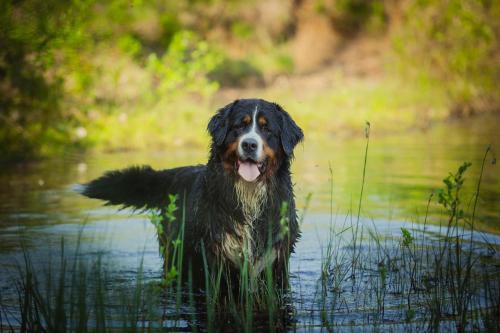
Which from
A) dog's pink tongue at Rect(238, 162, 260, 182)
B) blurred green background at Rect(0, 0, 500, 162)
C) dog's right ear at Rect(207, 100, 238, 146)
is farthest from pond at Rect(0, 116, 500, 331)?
blurred green background at Rect(0, 0, 500, 162)

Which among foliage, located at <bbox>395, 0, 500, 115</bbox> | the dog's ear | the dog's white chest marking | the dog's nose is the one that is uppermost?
foliage, located at <bbox>395, 0, 500, 115</bbox>

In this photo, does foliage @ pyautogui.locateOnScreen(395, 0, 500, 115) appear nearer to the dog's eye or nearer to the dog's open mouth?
the dog's eye

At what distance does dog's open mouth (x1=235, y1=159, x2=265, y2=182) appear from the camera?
17.9 feet

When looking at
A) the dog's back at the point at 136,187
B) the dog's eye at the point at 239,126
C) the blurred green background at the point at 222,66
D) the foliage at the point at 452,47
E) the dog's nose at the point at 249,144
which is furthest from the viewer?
the foliage at the point at 452,47

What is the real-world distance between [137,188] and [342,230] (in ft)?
7.55

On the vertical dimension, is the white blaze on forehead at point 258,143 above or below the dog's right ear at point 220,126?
below

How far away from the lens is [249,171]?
545cm

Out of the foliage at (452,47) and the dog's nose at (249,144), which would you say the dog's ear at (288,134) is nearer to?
the dog's nose at (249,144)

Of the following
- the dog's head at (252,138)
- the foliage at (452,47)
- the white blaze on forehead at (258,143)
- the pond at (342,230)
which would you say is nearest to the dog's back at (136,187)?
the pond at (342,230)

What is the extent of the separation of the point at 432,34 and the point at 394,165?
881 cm

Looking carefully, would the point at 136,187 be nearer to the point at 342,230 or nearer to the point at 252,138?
the point at 252,138

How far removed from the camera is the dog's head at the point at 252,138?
535 cm

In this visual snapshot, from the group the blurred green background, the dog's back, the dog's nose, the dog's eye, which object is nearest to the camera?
the dog's nose

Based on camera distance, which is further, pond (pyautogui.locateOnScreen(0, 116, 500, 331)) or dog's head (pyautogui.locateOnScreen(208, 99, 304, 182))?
dog's head (pyautogui.locateOnScreen(208, 99, 304, 182))
